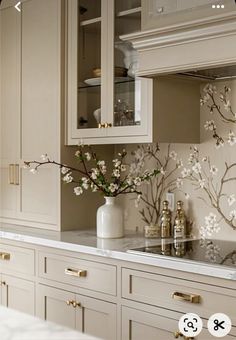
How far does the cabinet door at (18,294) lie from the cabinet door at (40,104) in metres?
0.38

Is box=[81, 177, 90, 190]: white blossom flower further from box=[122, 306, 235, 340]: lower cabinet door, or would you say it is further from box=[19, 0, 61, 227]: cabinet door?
box=[122, 306, 235, 340]: lower cabinet door

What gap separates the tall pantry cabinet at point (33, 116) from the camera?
10.3 feet

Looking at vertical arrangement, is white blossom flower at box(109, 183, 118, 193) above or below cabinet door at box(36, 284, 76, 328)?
above

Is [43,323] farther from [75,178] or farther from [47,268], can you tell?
[75,178]

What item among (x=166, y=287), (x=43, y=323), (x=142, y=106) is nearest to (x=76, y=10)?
(x=142, y=106)

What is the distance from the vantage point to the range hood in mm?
2268

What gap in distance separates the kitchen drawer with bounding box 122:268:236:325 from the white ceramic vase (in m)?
0.46

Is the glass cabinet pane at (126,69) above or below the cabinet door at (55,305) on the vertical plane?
above

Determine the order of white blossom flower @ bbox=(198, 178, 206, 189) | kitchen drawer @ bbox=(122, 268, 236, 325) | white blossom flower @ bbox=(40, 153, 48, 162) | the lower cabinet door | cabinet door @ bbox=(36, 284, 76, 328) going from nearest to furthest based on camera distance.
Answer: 1. kitchen drawer @ bbox=(122, 268, 236, 325)
2. the lower cabinet door
3. cabinet door @ bbox=(36, 284, 76, 328)
4. white blossom flower @ bbox=(198, 178, 206, 189)
5. white blossom flower @ bbox=(40, 153, 48, 162)

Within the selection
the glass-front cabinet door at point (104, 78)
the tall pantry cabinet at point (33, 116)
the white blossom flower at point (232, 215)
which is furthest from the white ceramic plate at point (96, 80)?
the white blossom flower at point (232, 215)

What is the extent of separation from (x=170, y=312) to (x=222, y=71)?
3.75ft

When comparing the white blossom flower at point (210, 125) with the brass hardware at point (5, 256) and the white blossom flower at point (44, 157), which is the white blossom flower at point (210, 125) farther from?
the brass hardware at point (5, 256)

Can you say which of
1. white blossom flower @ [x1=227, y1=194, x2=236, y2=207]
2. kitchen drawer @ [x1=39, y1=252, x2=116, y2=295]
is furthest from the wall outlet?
kitchen drawer @ [x1=39, y1=252, x2=116, y2=295]

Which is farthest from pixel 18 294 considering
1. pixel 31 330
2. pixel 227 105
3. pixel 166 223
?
pixel 31 330
